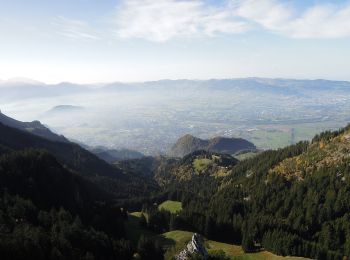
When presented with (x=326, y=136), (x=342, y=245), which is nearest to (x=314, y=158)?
(x=326, y=136)

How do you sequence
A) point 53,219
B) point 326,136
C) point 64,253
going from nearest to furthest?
point 64,253, point 53,219, point 326,136

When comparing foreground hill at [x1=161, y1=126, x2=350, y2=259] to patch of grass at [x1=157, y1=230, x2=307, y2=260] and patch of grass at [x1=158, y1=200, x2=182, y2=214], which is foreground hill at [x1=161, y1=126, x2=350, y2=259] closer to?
patch of grass at [x1=157, y1=230, x2=307, y2=260]

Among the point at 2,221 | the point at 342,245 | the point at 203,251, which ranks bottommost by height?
the point at 342,245

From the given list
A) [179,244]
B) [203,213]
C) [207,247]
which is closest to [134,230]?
[179,244]

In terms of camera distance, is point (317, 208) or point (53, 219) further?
point (317, 208)

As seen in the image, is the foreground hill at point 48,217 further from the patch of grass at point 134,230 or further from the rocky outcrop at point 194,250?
the rocky outcrop at point 194,250

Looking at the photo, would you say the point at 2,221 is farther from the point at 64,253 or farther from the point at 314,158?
the point at 314,158

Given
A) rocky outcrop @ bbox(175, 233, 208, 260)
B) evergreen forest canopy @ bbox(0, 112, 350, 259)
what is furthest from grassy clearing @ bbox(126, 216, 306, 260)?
rocky outcrop @ bbox(175, 233, 208, 260)

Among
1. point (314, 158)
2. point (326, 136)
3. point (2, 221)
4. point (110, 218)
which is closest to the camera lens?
point (2, 221)

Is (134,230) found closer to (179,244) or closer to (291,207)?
(179,244)
